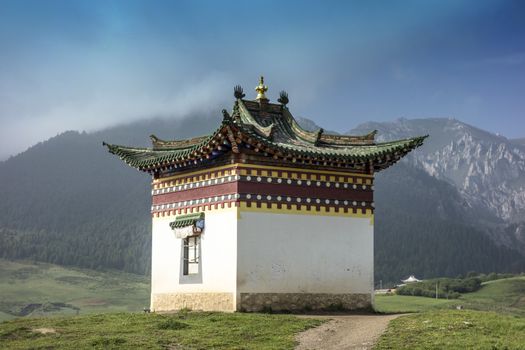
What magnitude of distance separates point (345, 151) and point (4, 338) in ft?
40.8

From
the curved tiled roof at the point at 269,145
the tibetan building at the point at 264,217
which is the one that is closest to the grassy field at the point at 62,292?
the curved tiled roof at the point at 269,145

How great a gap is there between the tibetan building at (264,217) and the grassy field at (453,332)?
15.7ft

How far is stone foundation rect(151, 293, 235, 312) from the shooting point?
77.5 ft

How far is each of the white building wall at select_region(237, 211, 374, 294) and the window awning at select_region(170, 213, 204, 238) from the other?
79.7 inches

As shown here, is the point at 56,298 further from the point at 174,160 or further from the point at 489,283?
the point at 174,160

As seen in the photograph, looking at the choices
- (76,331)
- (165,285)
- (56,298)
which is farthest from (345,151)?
(56,298)

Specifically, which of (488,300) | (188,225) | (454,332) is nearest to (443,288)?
(488,300)

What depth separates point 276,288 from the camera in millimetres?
24000

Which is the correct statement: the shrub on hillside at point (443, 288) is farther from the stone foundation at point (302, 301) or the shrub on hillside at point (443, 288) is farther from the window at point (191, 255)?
the window at point (191, 255)

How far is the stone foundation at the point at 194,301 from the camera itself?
23625 millimetres

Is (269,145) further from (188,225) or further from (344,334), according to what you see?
(344,334)

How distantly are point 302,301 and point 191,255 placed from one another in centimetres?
426

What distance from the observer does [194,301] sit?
989 inches

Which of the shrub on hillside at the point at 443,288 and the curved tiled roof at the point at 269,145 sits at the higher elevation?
the curved tiled roof at the point at 269,145
